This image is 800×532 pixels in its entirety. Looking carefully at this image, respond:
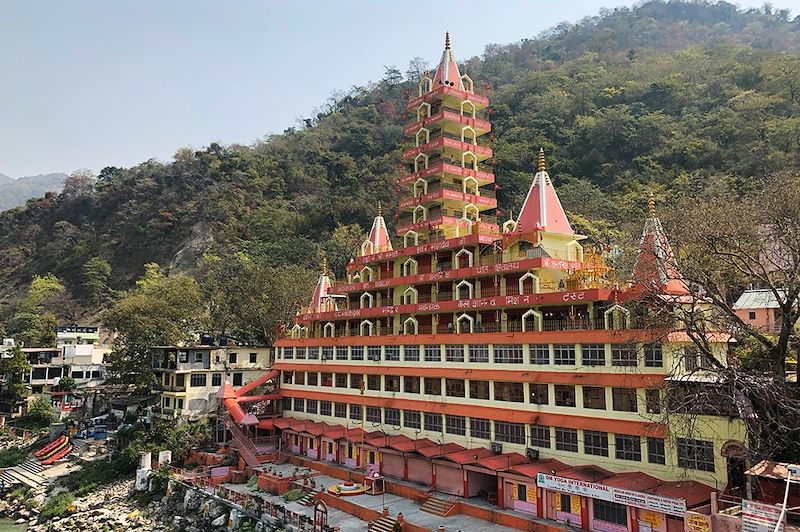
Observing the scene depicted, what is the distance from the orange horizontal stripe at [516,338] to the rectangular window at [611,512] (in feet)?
19.5

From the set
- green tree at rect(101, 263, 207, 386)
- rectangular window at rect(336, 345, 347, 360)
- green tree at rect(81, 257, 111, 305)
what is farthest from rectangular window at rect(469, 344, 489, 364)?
green tree at rect(81, 257, 111, 305)

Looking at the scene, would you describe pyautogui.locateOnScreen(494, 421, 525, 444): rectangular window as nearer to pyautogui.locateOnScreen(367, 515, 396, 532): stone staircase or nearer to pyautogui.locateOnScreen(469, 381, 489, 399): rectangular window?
pyautogui.locateOnScreen(469, 381, 489, 399): rectangular window

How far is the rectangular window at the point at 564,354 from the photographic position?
24766 millimetres

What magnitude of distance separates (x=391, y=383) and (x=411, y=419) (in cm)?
264

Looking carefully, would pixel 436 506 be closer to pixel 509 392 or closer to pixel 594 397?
pixel 509 392

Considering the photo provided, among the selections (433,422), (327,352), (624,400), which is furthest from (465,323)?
(327,352)

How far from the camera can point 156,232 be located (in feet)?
314

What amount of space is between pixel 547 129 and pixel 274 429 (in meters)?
56.3

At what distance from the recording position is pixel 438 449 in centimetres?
2827

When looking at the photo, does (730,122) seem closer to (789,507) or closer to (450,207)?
(450,207)

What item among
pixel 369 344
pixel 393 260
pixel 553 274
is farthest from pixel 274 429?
pixel 553 274

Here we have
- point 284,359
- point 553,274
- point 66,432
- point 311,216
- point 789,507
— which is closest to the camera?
point 789,507

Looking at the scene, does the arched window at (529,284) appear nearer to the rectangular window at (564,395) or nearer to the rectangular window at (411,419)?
the rectangular window at (564,395)

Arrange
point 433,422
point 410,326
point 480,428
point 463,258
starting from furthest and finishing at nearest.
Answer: point 410,326, point 463,258, point 433,422, point 480,428
